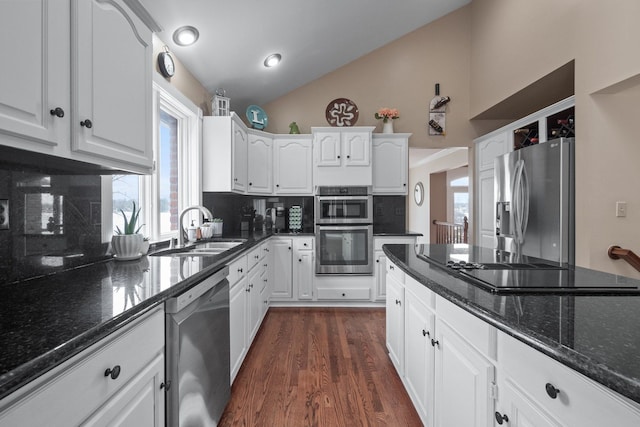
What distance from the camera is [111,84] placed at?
1233 millimetres

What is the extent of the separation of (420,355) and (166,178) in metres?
2.40

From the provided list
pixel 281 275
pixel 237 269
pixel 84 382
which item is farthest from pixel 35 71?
pixel 281 275

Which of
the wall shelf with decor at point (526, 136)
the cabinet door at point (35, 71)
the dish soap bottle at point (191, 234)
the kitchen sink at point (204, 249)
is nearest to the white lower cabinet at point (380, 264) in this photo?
the wall shelf with decor at point (526, 136)

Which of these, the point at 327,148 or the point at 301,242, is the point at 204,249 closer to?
the point at 301,242

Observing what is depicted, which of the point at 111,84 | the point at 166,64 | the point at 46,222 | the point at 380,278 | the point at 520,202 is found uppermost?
the point at 166,64

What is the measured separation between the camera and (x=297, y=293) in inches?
149

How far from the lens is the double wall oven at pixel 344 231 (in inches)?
150

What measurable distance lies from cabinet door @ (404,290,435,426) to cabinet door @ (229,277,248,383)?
1.08m

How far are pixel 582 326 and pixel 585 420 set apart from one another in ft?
0.75

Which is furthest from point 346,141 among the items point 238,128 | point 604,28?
point 604,28

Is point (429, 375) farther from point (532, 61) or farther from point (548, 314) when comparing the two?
point (532, 61)

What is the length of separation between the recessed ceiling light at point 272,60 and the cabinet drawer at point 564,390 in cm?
339

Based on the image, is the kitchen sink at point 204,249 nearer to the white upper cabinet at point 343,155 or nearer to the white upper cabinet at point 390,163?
the white upper cabinet at point 343,155

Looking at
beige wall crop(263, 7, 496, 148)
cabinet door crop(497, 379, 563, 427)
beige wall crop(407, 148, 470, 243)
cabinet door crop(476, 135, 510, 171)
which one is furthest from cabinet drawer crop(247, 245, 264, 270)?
beige wall crop(407, 148, 470, 243)
